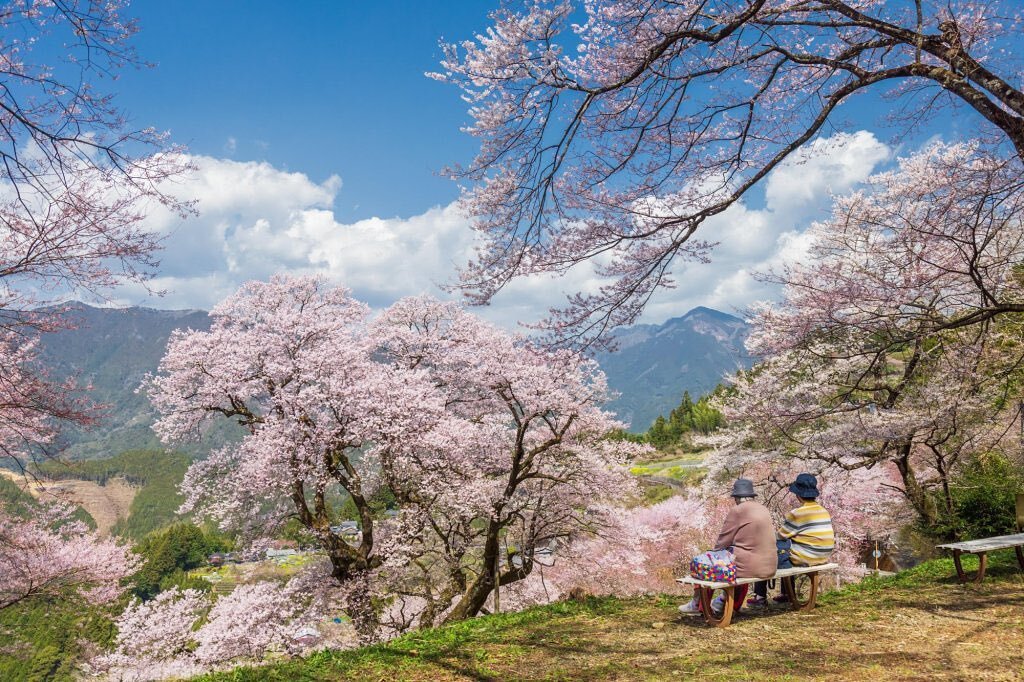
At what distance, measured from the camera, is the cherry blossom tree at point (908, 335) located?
19.9 feet

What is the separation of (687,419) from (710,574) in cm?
7903

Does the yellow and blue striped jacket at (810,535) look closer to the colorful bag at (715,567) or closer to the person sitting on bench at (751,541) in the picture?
the person sitting on bench at (751,541)

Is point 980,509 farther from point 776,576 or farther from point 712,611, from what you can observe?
point 712,611

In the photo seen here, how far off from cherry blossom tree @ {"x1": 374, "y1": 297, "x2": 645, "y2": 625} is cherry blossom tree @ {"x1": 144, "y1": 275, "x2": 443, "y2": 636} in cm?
84

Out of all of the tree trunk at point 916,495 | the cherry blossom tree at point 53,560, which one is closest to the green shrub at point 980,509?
the tree trunk at point 916,495

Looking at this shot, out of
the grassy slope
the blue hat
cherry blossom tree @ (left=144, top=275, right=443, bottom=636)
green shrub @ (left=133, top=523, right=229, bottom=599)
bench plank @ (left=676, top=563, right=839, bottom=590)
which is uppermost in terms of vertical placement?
cherry blossom tree @ (left=144, top=275, right=443, bottom=636)

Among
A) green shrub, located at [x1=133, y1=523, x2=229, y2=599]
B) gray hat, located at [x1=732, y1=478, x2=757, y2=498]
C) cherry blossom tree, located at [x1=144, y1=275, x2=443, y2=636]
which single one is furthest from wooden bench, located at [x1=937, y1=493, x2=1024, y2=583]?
green shrub, located at [x1=133, y1=523, x2=229, y2=599]

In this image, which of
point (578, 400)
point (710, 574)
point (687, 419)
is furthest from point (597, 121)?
point (687, 419)

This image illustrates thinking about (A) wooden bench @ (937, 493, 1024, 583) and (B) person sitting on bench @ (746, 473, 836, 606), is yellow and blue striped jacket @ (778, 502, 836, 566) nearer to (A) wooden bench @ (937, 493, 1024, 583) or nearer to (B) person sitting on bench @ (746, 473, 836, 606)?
(B) person sitting on bench @ (746, 473, 836, 606)

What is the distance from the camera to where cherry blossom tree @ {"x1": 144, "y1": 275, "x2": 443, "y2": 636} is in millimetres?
11000

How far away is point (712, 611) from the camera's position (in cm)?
591

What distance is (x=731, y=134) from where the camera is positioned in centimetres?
669

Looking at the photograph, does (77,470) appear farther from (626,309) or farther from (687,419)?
(687,419)

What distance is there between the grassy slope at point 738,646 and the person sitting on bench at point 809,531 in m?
A: 0.58
